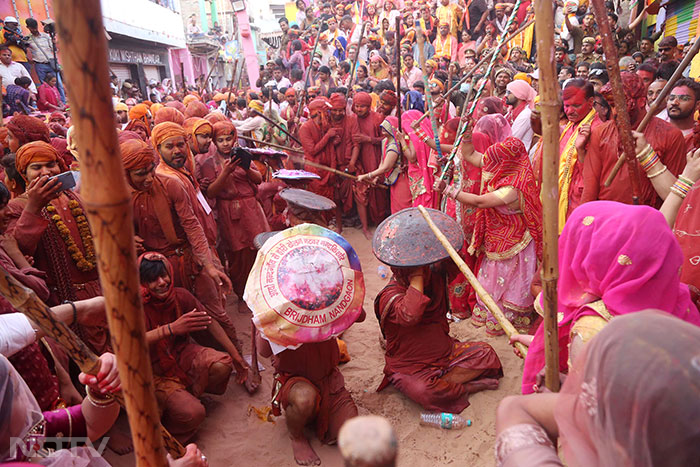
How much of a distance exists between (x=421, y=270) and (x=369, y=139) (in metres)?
4.62

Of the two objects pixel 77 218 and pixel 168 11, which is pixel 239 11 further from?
pixel 77 218

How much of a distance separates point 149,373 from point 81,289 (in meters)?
2.73

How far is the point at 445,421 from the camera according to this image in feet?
10.4

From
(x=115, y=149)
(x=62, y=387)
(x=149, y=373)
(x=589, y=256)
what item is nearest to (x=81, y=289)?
(x=62, y=387)

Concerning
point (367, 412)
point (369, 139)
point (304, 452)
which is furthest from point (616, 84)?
point (369, 139)

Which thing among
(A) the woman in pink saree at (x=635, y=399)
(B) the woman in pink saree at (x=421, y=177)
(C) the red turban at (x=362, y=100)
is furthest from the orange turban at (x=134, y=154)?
(C) the red turban at (x=362, y=100)

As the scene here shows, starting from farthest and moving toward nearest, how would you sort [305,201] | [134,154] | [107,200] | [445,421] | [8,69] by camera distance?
[8,69]
[305,201]
[134,154]
[445,421]
[107,200]

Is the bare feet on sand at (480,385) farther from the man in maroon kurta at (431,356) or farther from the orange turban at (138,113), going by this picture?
the orange turban at (138,113)

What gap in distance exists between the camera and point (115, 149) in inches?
29.3

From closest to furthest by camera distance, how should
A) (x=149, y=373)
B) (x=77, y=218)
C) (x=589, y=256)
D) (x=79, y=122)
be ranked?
(x=79, y=122) → (x=149, y=373) → (x=589, y=256) → (x=77, y=218)

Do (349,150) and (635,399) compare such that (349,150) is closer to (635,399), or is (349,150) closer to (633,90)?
(633,90)

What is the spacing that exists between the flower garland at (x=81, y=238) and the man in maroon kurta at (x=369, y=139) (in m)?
→ 4.64

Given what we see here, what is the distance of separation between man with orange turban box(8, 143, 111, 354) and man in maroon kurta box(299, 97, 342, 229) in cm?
423
